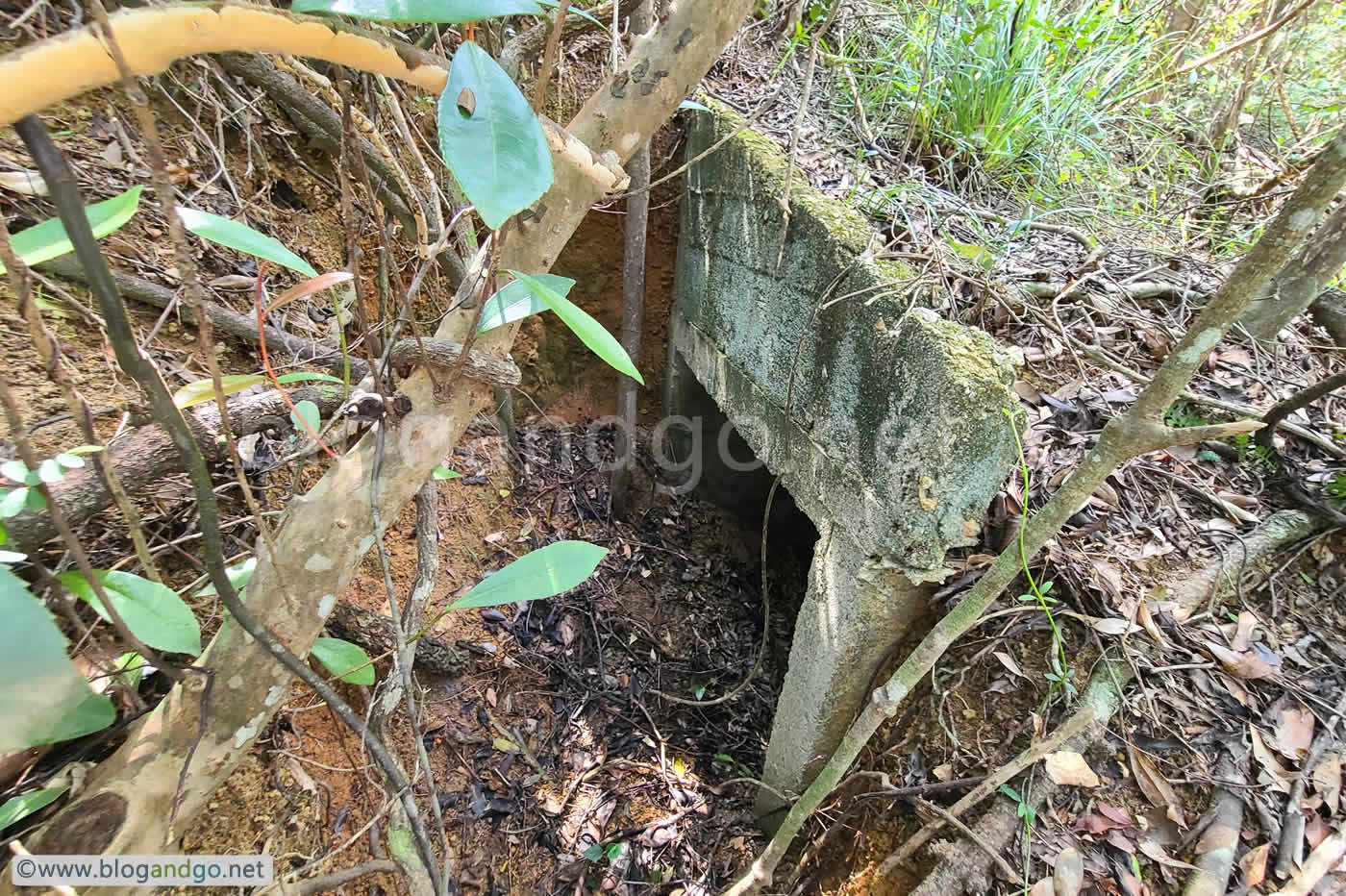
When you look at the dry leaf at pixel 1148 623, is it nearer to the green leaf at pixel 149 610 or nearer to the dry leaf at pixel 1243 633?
the dry leaf at pixel 1243 633

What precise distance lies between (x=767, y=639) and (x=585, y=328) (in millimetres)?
2310

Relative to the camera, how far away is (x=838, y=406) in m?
1.70

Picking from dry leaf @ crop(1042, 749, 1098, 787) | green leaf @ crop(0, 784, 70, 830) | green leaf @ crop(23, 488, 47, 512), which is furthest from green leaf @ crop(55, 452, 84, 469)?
dry leaf @ crop(1042, 749, 1098, 787)

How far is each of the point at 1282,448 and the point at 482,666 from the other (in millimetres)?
2525

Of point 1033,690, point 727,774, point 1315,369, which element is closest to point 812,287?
point 1033,690

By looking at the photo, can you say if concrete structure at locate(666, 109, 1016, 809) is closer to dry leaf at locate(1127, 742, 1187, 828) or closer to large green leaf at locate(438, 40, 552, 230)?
dry leaf at locate(1127, 742, 1187, 828)

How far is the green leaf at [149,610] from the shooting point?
847mm

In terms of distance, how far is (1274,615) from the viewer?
1493 millimetres

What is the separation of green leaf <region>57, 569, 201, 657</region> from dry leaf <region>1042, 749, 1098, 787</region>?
1.56 metres

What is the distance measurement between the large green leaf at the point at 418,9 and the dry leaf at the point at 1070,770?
157 centimetres

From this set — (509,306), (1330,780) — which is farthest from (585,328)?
(1330,780)

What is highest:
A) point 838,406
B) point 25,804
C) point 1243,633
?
point 838,406

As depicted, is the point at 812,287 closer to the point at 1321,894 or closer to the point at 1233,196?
the point at 1321,894

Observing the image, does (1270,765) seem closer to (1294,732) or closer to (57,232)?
(1294,732)
